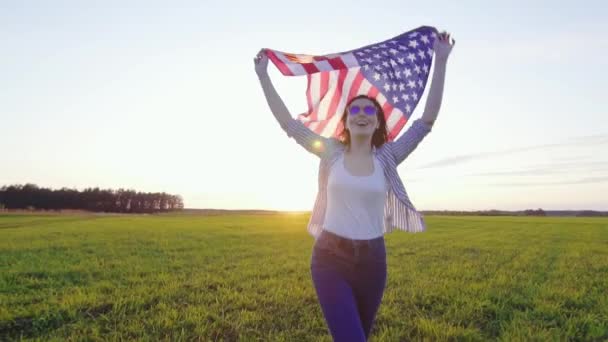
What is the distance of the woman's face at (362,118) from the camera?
4.77 meters

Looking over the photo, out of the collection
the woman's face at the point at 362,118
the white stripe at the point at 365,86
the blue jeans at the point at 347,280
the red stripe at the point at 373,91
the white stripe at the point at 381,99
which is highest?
the white stripe at the point at 365,86

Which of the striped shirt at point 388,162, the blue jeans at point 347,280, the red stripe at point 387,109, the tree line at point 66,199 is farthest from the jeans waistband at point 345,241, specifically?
the tree line at point 66,199

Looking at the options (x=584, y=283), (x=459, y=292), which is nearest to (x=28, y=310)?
(x=459, y=292)

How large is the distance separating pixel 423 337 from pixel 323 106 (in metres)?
3.67

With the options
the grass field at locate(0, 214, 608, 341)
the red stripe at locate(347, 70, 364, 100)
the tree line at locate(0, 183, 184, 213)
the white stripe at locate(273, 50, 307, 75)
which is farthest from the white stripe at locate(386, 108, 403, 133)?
the tree line at locate(0, 183, 184, 213)

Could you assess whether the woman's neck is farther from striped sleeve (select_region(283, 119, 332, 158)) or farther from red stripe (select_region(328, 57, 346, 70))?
red stripe (select_region(328, 57, 346, 70))

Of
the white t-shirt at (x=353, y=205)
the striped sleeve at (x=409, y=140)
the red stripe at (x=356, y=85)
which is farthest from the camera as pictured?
the red stripe at (x=356, y=85)

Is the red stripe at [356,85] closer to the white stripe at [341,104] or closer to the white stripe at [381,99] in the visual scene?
the white stripe at [341,104]

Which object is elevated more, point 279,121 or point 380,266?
point 279,121

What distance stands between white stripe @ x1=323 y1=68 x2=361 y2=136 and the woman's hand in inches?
49.6

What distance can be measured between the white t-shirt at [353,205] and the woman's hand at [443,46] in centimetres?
170

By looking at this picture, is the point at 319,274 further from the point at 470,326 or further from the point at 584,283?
the point at 584,283

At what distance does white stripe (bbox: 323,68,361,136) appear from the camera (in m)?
6.18

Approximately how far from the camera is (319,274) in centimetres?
422
